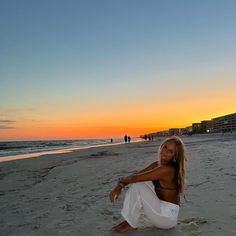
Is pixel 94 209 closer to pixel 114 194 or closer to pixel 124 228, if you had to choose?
pixel 124 228

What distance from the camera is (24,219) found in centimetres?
507

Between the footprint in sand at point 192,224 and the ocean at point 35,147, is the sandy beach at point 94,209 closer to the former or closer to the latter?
the footprint in sand at point 192,224

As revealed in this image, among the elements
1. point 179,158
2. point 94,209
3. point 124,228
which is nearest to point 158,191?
point 179,158

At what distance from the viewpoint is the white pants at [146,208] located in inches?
154

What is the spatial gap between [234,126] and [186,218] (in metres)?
161

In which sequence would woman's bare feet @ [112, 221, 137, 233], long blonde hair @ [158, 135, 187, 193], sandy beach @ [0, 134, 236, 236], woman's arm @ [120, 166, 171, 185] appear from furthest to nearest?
sandy beach @ [0, 134, 236, 236] < woman's bare feet @ [112, 221, 137, 233] < long blonde hair @ [158, 135, 187, 193] < woman's arm @ [120, 166, 171, 185]

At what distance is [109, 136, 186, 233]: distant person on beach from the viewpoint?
389cm

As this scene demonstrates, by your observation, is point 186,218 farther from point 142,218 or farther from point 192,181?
point 192,181

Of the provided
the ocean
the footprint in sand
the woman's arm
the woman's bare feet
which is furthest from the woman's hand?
the ocean

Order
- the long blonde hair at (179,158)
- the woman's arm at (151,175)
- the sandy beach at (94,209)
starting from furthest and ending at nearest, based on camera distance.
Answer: the sandy beach at (94,209) → the long blonde hair at (179,158) → the woman's arm at (151,175)

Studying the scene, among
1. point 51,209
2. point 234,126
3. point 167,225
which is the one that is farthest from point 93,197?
point 234,126

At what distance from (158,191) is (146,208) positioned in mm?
288

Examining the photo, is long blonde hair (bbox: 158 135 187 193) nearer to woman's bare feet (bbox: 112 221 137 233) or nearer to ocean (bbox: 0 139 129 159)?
woman's bare feet (bbox: 112 221 137 233)

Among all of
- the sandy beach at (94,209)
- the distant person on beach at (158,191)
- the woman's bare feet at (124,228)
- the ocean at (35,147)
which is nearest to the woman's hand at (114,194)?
the distant person on beach at (158,191)
